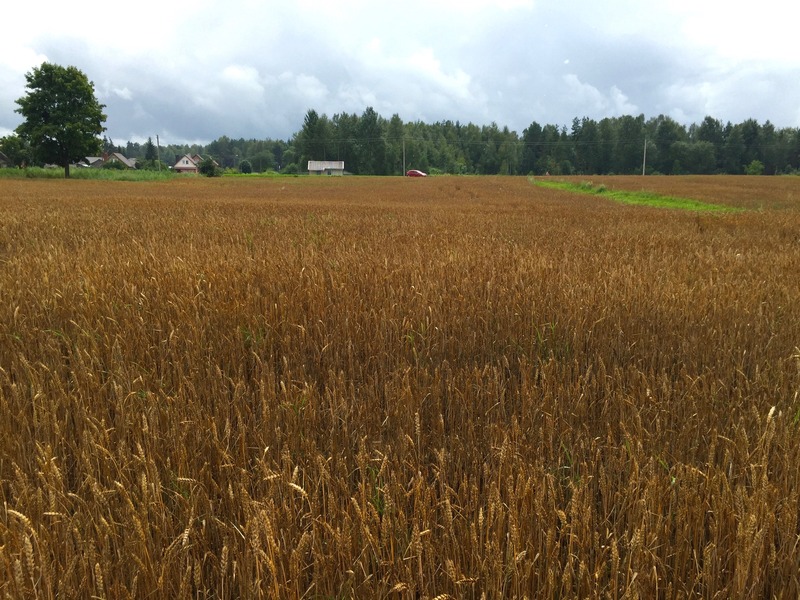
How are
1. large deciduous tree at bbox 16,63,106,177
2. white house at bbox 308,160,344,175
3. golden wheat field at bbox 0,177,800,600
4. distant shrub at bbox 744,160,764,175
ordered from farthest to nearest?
white house at bbox 308,160,344,175 → distant shrub at bbox 744,160,764,175 → large deciduous tree at bbox 16,63,106,177 → golden wheat field at bbox 0,177,800,600

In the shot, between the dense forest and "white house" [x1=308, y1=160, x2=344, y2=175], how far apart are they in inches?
175

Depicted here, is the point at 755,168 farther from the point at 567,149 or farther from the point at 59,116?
the point at 59,116

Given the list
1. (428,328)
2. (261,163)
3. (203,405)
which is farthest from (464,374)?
(261,163)

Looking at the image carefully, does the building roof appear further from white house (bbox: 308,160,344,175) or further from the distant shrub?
the distant shrub

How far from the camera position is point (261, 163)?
147 m

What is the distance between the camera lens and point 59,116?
5456 cm

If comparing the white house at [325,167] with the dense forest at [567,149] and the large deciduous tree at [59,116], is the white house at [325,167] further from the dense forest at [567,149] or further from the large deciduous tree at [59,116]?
the large deciduous tree at [59,116]

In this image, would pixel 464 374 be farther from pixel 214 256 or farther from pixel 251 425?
pixel 214 256

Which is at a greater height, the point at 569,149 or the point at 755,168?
the point at 569,149

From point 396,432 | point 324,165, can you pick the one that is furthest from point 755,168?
point 396,432

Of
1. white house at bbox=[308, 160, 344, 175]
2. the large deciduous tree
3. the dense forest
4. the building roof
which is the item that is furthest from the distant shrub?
the large deciduous tree

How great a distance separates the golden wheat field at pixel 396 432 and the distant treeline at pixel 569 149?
333 ft

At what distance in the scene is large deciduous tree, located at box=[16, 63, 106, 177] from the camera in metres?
54.2

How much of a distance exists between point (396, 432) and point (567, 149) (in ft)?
451
